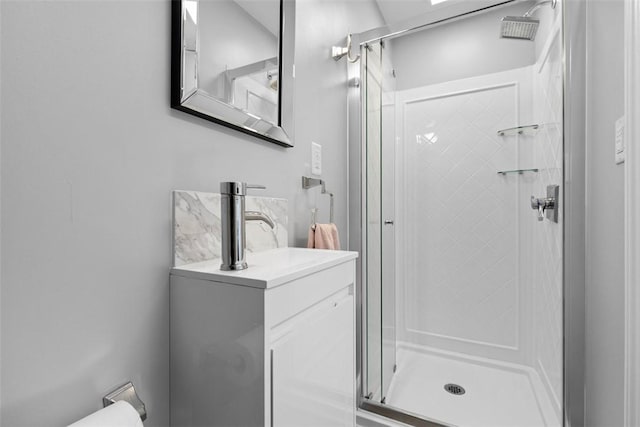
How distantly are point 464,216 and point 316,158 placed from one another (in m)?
1.29

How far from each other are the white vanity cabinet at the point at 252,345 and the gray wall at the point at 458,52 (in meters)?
1.90

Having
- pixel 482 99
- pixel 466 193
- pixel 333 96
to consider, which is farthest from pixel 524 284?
pixel 333 96

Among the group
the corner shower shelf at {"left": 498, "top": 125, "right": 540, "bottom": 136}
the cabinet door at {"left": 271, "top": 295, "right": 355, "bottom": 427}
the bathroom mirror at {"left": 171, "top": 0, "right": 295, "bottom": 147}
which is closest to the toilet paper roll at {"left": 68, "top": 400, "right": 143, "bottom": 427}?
the cabinet door at {"left": 271, "top": 295, "right": 355, "bottom": 427}

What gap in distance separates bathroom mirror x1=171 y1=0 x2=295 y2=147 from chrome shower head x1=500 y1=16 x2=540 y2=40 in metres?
0.97

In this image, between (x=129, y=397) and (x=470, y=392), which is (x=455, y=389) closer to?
(x=470, y=392)

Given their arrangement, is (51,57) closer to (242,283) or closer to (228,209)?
(228,209)

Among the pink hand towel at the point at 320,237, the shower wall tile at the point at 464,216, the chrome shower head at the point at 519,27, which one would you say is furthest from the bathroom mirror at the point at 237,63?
the shower wall tile at the point at 464,216

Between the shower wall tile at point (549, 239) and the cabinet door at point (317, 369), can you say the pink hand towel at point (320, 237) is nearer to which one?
the cabinet door at point (317, 369)

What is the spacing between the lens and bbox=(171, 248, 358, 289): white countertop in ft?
2.01

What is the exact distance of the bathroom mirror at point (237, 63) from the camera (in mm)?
728

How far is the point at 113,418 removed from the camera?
0.49 m

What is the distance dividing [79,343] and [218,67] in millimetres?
699

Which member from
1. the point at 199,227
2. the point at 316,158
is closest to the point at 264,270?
the point at 199,227

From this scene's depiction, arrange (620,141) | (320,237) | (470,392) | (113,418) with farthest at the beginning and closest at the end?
(470,392), (320,237), (620,141), (113,418)
